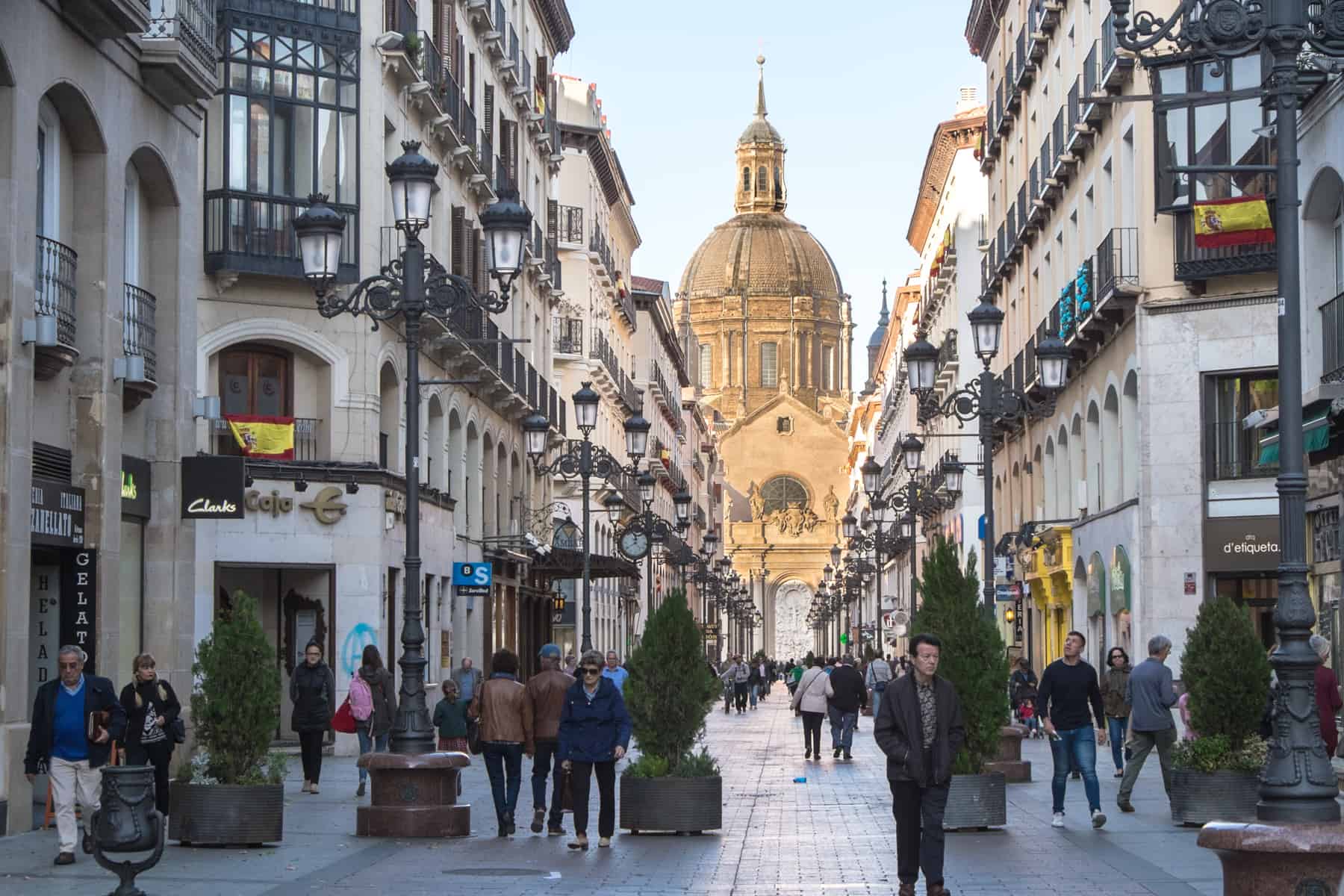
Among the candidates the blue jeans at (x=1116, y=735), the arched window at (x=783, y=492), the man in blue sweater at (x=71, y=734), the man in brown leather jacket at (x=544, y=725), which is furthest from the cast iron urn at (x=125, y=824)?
the arched window at (x=783, y=492)

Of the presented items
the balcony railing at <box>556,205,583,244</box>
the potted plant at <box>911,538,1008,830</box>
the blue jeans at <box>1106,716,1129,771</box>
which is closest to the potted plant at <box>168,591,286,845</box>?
the potted plant at <box>911,538,1008,830</box>

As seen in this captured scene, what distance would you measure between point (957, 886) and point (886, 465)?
95529mm

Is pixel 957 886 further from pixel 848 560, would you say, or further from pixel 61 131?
pixel 848 560

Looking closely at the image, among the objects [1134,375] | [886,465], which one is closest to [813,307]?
[886,465]

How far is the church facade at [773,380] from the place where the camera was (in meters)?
156

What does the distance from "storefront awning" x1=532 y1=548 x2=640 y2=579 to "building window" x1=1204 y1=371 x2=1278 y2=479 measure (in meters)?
18.2

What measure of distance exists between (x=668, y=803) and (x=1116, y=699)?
7.13 meters

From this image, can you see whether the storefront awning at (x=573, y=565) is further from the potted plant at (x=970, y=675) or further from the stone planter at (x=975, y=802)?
the stone planter at (x=975, y=802)

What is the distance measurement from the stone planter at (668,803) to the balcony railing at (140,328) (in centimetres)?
633

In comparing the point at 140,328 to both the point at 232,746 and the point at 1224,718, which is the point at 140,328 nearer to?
the point at 232,746

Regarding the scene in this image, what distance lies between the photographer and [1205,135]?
1267 inches

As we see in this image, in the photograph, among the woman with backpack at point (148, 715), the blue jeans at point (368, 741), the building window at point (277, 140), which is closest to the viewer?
the woman with backpack at point (148, 715)

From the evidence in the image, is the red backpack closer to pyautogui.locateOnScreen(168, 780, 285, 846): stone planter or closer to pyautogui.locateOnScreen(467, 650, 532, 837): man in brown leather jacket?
pyautogui.locateOnScreen(467, 650, 532, 837): man in brown leather jacket

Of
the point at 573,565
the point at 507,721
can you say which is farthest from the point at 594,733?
the point at 573,565
